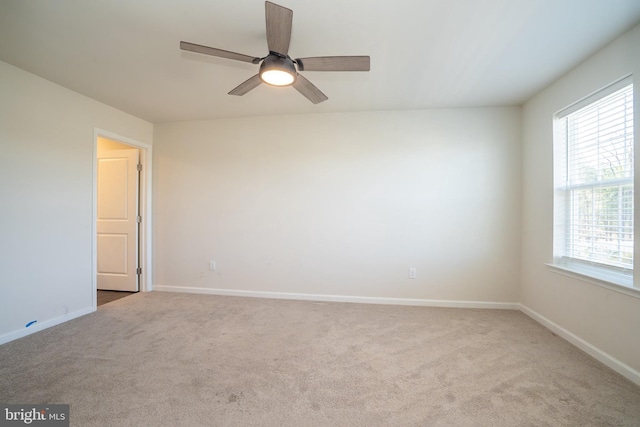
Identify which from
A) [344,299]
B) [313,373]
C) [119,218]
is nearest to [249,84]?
[313,373]

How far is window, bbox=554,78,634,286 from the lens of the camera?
1978mm

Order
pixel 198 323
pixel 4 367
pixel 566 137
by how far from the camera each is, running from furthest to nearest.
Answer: pixel 198 323, pixel 566 137, pixel 4 367

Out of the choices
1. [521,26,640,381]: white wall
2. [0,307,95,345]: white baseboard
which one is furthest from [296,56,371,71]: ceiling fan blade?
[0,307,95,345]: white baseboard

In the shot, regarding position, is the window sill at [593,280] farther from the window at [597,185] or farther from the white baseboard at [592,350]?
the white baseboard at [592,350]

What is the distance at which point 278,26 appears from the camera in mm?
1446

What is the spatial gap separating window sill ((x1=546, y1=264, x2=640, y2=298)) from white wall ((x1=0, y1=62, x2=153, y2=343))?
15.9 ft

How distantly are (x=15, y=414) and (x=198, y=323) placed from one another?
132cm

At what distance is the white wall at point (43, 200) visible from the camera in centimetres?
235

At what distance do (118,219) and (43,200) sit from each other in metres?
1.26

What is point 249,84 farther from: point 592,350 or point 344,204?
point 592,350

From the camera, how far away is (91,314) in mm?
2977

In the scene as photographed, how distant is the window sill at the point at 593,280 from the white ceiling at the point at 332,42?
5.83 feet

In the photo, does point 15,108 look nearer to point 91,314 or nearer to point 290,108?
point 91,314

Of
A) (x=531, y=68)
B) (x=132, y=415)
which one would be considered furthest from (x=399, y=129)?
(x=132, y=415)
